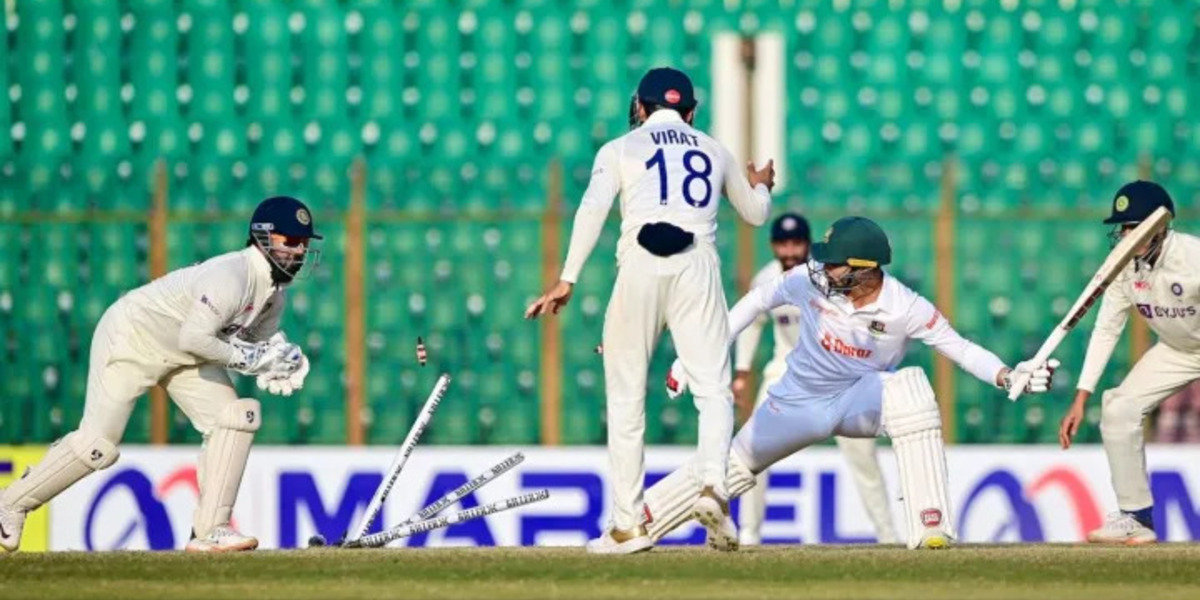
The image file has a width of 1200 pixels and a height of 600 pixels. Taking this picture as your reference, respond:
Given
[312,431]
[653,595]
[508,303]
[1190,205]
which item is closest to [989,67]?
[1190,205]

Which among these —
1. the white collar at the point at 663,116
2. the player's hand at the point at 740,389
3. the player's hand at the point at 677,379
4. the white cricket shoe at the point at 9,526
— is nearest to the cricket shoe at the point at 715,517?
the player's hand at the point at 677,379

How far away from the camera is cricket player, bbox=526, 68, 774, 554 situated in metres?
8.84

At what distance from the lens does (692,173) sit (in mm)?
8953

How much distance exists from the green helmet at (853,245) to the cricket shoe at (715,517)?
1077 mm

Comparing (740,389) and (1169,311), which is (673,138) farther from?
(740,389)

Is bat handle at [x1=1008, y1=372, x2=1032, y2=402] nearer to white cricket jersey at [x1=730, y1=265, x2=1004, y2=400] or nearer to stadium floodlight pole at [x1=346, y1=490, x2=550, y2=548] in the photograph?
white cricket jersey at [x1=730, y1=265, x2=1004, y2=400]

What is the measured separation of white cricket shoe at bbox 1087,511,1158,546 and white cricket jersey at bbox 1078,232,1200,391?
0.55 metres

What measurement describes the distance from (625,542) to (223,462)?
1632mm

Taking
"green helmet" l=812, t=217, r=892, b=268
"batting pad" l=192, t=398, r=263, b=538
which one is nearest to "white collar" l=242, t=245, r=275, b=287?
"batting pad" l=192, t=398, r=263, b=538

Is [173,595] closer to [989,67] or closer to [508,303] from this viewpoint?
[508,303]

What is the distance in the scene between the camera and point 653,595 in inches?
302

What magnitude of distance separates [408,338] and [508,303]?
633mm

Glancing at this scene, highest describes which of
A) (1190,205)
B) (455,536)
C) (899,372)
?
(1190,205)

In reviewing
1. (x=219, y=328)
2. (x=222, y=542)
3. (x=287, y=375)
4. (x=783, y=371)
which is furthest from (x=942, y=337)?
(x=783, y=371)
